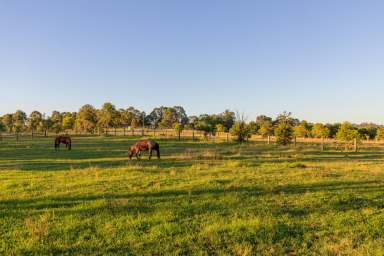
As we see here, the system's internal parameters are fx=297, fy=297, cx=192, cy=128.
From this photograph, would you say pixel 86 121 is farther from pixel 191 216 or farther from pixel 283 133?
pixel 191 216

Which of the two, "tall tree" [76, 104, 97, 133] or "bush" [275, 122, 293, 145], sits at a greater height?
"tall tree" [76, 104, 97, 133]

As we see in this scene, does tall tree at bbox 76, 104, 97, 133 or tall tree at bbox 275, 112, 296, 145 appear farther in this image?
tall tree at bbox 76, 104, 97, 133

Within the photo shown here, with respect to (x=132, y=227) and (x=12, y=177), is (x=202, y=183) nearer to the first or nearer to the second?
(x=132, y=227)

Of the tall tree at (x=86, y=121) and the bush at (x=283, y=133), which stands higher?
the tall tree at (x=86, y=121)

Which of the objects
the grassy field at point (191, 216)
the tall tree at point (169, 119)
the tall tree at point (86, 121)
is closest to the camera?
the grassy field at point (191, 216)

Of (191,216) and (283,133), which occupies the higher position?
(283,133)

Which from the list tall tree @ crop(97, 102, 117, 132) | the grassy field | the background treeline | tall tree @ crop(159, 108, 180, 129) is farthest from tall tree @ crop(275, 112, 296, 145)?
tall tree @ crop(159, 108, 180, 129)

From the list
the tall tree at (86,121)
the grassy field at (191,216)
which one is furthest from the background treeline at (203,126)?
the grassy field at (191,216)

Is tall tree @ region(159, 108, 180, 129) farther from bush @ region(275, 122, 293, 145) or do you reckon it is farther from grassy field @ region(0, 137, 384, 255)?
grassy field @ region(0, 137, 384, 255)

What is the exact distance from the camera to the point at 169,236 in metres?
6.27

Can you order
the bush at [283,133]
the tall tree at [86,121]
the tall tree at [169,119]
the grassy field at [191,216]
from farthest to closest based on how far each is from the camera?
the tall tree at [169,119], the tall tree at [86,121], the bush at [283,133], the grassy field at [191,216]

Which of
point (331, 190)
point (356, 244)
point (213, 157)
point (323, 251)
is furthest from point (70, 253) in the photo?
point (213, 157)

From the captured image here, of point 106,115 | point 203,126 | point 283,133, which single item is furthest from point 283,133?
point 106,115

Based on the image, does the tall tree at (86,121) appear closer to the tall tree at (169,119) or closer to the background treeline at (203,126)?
the background treeline at (203,126)
